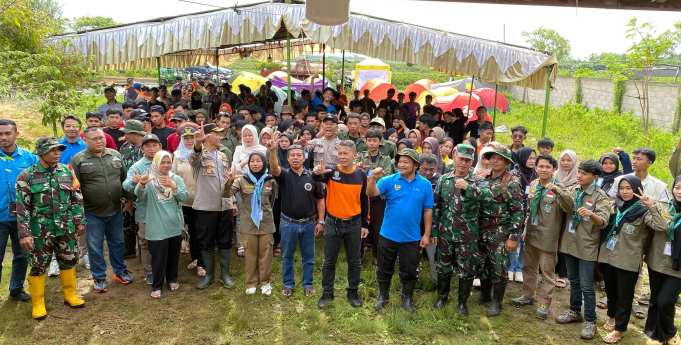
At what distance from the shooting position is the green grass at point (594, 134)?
40.9ft

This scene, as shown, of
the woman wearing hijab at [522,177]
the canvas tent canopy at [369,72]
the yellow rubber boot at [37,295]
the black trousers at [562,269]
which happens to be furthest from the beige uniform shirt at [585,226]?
the canvas tent canopy at [369,72]

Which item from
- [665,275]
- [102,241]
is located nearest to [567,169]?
[665,275]

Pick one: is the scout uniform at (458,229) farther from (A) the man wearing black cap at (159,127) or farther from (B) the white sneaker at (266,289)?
(A) the man wearing black cap at (159,127)

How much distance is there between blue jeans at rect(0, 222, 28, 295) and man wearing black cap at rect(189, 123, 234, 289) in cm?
163

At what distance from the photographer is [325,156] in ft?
18.8

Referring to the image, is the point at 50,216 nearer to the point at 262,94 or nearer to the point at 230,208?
the point at 230,208

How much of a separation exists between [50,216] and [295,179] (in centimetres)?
222

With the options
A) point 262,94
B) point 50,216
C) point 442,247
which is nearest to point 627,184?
point 442,247

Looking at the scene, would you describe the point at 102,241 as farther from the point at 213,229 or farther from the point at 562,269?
the point at 562,269

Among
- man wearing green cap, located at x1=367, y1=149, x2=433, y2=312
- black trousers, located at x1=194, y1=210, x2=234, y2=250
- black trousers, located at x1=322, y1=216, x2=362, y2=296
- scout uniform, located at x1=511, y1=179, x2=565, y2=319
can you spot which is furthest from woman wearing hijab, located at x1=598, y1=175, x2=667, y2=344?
black trousers, located at x1=194, y1=210, x2=234, y2=250

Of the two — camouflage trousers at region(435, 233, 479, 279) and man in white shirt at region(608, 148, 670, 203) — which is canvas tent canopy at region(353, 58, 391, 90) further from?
camouflage trousers at region(435, 233, 479, 279)

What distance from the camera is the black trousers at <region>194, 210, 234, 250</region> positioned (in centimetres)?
473

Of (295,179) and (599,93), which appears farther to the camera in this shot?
(599,93)

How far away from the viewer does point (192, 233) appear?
516cm
